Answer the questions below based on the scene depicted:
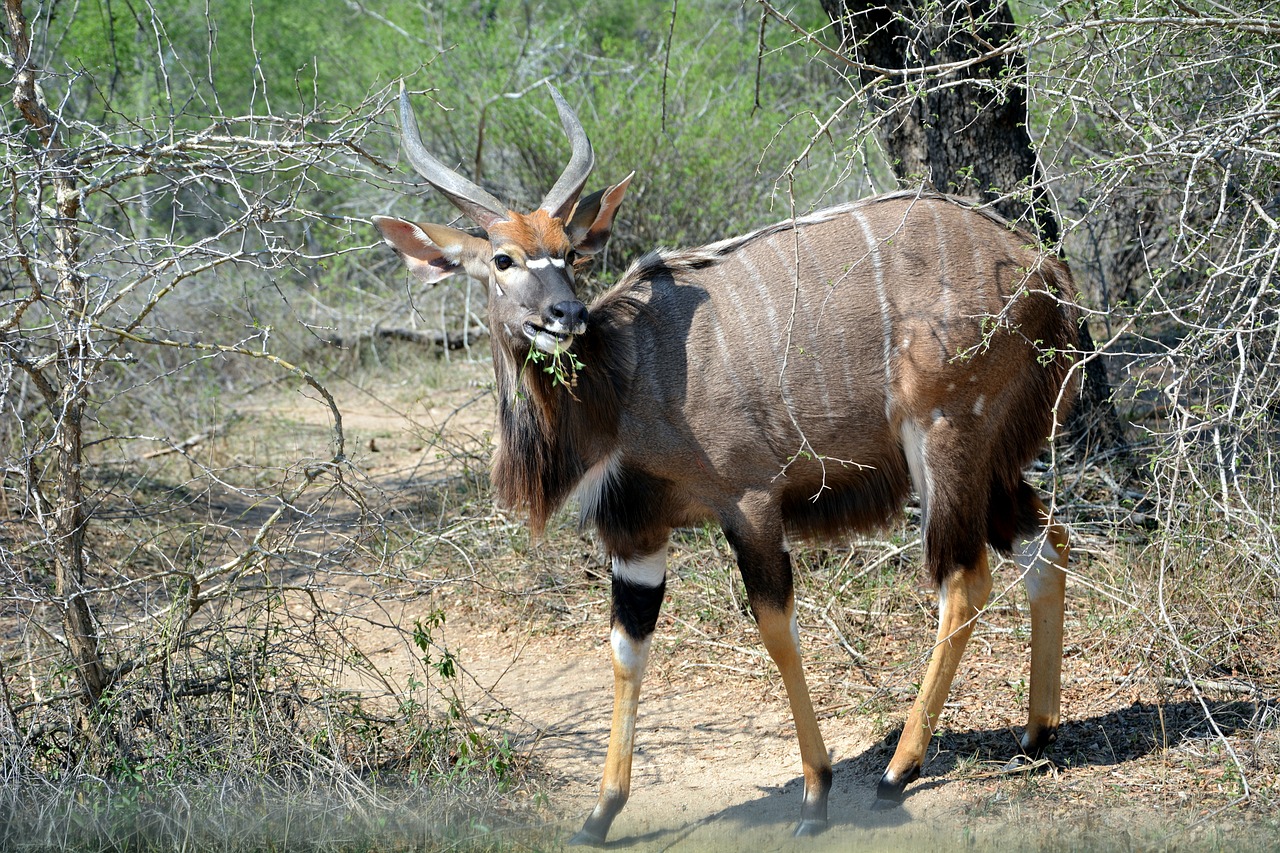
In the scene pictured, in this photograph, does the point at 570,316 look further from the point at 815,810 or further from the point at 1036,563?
the point at 1036,563

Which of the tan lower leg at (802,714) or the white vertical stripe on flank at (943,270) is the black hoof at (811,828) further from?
the white vertical stripe on flank at (943,270)

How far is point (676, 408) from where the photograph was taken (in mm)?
3238

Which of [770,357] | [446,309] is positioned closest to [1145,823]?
[770,357]

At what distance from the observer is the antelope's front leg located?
10.6 ft

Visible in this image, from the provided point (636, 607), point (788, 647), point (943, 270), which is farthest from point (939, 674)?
point (943, 270)

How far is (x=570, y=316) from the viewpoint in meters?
2.95

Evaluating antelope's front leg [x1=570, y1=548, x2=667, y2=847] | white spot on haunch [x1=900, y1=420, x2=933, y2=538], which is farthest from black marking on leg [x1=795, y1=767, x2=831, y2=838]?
white spot on haunch [x1=900, y1=420, x2=933, y2=538]

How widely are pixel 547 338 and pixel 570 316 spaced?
0.28 feet

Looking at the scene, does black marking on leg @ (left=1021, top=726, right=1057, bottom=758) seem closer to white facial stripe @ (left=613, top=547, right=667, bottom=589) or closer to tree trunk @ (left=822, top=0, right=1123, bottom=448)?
white facial stripe @ (left=613, top=547, right=667, bottom=589)

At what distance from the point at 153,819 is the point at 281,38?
9.79 m

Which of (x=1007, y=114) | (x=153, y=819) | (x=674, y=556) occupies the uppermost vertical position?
(x=1007, y=114)

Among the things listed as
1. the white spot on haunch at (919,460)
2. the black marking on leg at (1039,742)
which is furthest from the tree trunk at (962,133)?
the black marking on leg at (1039,742)

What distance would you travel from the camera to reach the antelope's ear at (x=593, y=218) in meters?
3.35

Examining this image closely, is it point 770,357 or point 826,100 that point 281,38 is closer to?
point 826,100
